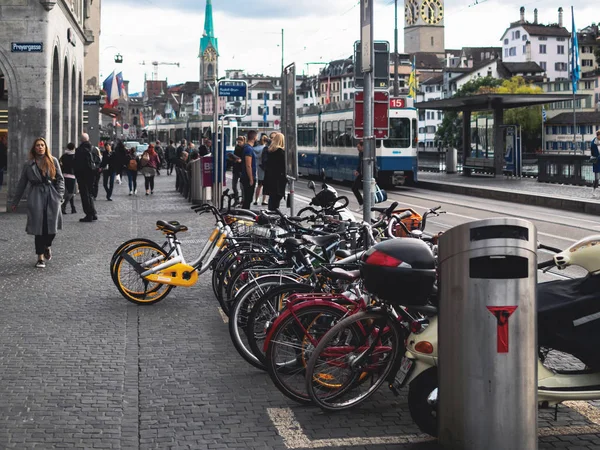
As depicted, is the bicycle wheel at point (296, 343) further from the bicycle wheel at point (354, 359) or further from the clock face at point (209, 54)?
the clock face at point (209, 54)

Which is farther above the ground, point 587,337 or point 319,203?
point 319,203

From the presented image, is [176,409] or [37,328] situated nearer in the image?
[176,409]

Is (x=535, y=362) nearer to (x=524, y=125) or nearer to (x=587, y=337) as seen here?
(x=587, y=337)

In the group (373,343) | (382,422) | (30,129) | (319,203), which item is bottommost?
(382,422)

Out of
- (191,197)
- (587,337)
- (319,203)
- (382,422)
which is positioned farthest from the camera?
(191,197)

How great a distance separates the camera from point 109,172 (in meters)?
30.0

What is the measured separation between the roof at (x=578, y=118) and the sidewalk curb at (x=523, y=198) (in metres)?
77.1

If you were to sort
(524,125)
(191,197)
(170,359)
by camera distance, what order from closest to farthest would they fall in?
(170,359), (191,197), (524,125)

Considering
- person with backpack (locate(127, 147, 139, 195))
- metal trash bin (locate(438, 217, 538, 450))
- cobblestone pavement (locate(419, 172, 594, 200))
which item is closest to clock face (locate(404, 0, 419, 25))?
cobblestone pavement (locate(419, 172, 594, 200))

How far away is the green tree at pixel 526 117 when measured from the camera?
107938mm

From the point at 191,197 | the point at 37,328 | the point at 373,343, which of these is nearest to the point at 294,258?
the point at 373,343

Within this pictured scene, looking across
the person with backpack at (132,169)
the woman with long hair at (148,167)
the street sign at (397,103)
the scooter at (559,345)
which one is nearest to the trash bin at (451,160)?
the street sign at (397,103)

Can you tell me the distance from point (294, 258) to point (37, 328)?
104 inches

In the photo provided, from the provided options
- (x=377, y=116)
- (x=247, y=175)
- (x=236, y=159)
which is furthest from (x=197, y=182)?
(x=377, y=116)
